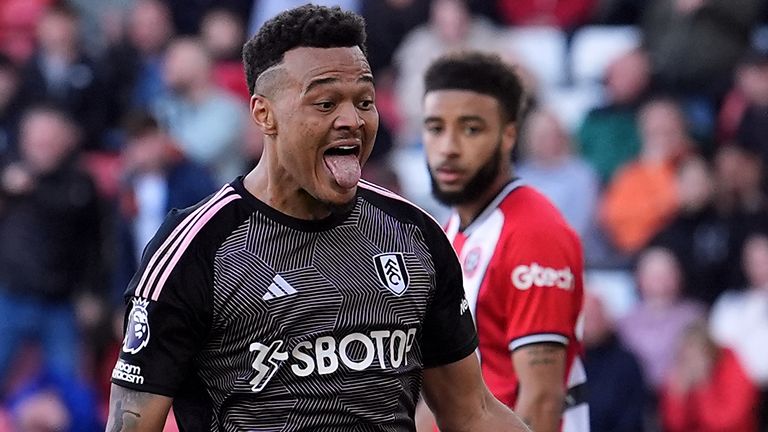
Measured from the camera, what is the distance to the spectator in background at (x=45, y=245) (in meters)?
10.7

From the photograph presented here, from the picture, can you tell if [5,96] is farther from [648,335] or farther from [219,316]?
[219,316]

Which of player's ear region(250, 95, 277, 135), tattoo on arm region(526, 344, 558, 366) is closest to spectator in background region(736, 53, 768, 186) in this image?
tattoo on arm region(526, 344, 558, 366)

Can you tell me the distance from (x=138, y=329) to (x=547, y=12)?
328 inches

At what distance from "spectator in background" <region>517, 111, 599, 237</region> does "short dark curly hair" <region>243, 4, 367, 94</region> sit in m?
6.38

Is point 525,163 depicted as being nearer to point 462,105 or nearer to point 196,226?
point 462,105

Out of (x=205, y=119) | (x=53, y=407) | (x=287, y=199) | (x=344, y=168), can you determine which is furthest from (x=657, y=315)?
(x=344, y=168)

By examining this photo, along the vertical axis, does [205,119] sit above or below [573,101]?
below

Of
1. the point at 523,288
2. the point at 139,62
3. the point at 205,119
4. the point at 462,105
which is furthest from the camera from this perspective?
the point at 139,62

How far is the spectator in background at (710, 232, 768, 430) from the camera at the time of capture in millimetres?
9688

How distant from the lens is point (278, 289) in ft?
13.2

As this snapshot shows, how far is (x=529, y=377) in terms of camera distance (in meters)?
5.29

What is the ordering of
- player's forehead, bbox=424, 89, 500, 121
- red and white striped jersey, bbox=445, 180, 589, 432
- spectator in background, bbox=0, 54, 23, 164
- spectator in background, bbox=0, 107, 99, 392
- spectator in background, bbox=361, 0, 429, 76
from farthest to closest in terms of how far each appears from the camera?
spectator in background, bbox=361, 0, 429, 76, spectator in background, bbox=0, 54, 23, 164, spectator in background, bbox=0, 107, 99, 392, player's forehead, bbox=424, 89, 500, 121, red and white striped jersey, bbox=445, 180, 589, 432

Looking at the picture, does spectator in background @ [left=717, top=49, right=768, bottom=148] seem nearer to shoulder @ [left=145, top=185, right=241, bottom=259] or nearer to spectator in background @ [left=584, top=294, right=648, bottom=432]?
spectator in background @ [left=584, top=294, right=648, bottom=432]

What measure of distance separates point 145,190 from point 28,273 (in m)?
1.00
